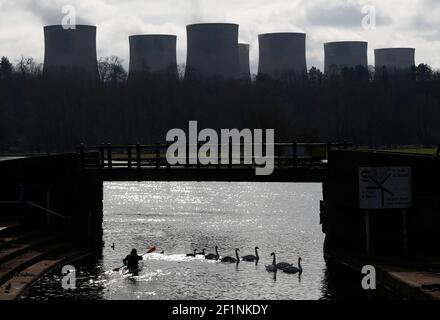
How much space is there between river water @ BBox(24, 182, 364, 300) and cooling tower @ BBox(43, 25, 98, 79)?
327 feet

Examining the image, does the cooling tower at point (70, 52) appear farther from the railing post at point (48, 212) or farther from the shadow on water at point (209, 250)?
the railing post at point (48, 212)

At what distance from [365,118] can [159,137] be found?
38910 mm

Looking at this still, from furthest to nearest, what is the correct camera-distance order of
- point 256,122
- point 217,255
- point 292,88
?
point 292,88
point 256,122
point 217,255

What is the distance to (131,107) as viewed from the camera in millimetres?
168750

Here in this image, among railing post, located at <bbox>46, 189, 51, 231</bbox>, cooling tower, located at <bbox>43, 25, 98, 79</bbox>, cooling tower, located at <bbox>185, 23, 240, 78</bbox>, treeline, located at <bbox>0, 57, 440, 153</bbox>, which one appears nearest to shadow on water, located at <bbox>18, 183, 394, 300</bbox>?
railing post, located at <bbox>46, 189, 51, 231</bbox>

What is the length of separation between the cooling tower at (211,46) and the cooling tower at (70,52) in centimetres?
2163

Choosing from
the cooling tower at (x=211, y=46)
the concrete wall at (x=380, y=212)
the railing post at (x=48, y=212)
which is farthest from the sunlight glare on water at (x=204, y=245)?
the cooling tower at (x=211, y=46)

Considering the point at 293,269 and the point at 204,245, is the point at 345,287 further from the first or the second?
the point at 204,245

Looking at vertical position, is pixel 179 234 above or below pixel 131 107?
below

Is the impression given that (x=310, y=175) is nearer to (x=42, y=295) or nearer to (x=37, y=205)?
(x=37, y=205)

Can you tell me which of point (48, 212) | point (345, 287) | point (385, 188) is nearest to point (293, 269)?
point (345, 287)

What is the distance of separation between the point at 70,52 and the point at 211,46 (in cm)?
3122

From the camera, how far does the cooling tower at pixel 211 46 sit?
631 feet
